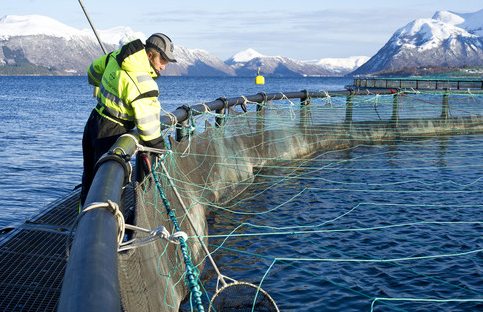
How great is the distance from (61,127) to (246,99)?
2547 cm

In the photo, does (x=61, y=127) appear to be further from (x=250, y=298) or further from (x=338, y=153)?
(x=250, y=298)

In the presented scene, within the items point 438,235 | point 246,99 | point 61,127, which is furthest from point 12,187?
point 61,127

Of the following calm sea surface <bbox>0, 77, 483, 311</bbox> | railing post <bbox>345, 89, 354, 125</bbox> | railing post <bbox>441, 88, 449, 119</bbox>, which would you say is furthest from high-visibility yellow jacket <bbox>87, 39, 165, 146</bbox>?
railing post <bbox>441, 88, 449, 119</bbox>

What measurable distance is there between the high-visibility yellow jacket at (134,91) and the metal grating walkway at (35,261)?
0.79m

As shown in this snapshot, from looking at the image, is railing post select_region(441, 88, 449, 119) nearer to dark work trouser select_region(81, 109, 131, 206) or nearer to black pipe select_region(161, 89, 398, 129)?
black pipe select_region(161, 89, 398, 129)

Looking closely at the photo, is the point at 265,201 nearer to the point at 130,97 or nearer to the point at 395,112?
the point at 130,97

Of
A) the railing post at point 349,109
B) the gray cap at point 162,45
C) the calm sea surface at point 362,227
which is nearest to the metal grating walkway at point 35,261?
the gray cap at point 162,45

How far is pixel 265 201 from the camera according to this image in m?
10.6

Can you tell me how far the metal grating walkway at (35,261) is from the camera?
4688 millimetres

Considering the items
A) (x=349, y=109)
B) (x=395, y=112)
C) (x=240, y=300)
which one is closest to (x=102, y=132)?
(x=240, y=300)

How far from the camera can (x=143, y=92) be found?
4.87 meters

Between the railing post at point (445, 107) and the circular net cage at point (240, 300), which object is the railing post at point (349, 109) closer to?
the railing post at point (445, 107)

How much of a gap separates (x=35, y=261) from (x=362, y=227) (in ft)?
18.9

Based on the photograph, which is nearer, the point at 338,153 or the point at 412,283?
the point at 412,283
